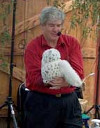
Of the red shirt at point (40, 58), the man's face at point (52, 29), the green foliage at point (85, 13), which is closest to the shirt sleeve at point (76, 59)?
the red shirt at point (40, 58)

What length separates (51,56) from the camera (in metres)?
2.49

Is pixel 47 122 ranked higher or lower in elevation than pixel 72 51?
lower

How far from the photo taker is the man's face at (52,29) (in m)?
2.66

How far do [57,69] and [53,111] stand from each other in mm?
435

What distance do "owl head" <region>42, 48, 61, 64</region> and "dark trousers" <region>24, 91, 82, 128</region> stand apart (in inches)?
14.5

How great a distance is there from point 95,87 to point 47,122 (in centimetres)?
258

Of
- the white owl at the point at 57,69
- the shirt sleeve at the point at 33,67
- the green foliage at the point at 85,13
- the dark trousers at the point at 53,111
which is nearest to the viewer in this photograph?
the white owl at the point at 57,69

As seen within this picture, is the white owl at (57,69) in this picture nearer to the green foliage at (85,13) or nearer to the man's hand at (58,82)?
the man's hand at (58,82)

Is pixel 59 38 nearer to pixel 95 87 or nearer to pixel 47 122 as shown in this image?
pixel 47 122

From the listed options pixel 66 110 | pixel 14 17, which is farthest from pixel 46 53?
pixel 14 17

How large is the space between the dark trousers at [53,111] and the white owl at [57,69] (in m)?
0.29

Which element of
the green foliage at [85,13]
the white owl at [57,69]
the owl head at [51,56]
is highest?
the green foliage at [85,13]

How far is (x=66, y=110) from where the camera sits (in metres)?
2.75

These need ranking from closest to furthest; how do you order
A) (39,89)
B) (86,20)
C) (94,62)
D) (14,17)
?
(39,89) < (14,17) < (86,20) < (94,62)
